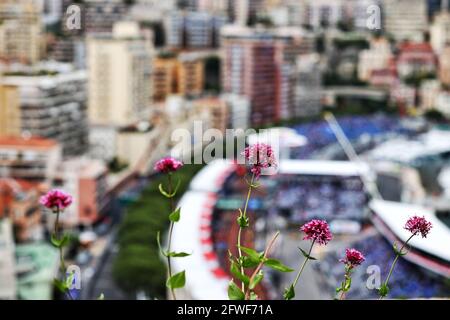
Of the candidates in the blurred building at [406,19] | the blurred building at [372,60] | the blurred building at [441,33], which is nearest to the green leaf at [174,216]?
the blurred building at [372,60]

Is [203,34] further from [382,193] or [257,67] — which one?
[382,193]

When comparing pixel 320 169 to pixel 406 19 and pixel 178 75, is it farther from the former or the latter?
pixel 406 19

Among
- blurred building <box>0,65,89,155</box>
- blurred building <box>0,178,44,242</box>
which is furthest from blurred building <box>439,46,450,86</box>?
blurred building <box>0,178,44,242</box>

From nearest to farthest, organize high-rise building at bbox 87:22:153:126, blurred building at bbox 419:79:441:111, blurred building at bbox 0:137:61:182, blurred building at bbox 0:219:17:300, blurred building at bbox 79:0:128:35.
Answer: blurred building at bbox 0:219:17:300, blurred building at bbox 0:137:61:182, high-rise building at bbox 87:22:153:126, blurred building at bbox 79:0:128:35, blurred building at bbox 419:79:441:111

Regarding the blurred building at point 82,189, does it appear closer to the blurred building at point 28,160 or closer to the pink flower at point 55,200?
the blurred building at point 28,160

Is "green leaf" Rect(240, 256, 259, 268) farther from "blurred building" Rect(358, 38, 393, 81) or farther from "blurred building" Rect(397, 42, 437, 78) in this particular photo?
"blurred building" Rect(358, 38, 393, 81)

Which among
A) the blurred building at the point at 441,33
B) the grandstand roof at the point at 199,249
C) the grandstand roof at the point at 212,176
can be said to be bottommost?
the grandstand roof at the point at 212,176
